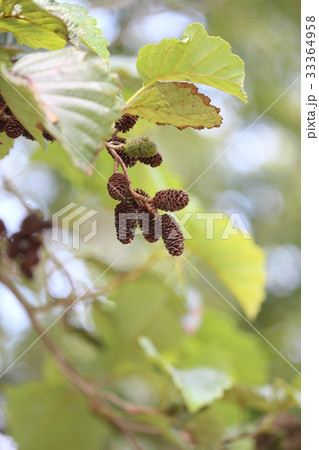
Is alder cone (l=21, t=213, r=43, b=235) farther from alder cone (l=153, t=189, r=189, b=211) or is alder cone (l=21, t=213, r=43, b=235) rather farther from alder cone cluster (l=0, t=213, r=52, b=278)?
alder cone (l=153, t=189, r=189, b=211)

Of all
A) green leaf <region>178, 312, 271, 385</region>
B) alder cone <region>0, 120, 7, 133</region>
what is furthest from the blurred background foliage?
alder cone <region>0, 120, 7, 133</region>

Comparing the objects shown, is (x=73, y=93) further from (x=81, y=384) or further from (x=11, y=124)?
(x=81, y=384)

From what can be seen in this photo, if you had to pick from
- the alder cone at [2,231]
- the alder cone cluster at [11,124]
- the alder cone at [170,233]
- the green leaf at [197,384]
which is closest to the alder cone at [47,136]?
the alder cone cluster at [11,124]

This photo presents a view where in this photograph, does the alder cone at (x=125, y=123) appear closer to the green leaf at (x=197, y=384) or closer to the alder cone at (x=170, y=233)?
the alder cone at (x=170, y=233)

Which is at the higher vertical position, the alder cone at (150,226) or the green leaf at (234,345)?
the alder cone at (150,226)

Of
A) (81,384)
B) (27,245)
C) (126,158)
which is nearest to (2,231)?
(27,245)

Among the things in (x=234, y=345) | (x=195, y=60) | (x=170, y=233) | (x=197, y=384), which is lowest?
(x=234, y=345)

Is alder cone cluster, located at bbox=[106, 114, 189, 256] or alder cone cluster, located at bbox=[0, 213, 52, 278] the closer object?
alder cone cluster, located at bbox=[106, 114, 189, 256]
